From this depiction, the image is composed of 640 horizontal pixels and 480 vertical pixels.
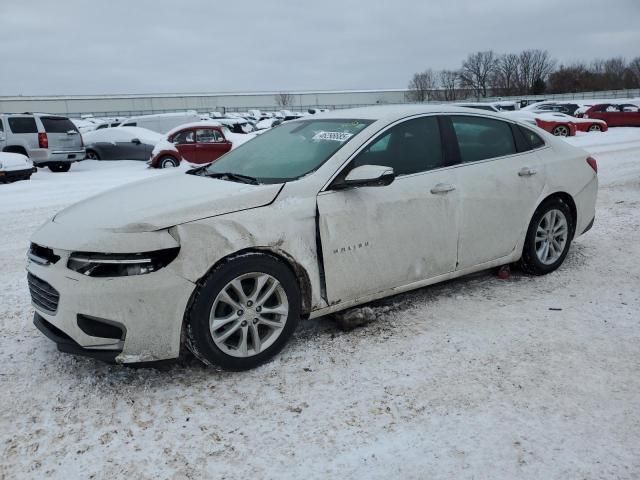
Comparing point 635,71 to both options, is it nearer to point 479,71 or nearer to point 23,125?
point 479,71

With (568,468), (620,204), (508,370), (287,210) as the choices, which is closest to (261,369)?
(287,210)

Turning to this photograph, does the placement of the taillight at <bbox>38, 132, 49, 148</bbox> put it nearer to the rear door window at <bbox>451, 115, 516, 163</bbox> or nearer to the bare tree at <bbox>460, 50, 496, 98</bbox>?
the rear door window at <bbox>451, 115, 516, 163</bbox>

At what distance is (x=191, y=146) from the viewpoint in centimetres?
1652

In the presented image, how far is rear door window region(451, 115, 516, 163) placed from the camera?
4286mm

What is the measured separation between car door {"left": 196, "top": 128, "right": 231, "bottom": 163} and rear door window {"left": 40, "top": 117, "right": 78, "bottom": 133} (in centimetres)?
381

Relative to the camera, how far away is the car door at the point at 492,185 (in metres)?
4.16

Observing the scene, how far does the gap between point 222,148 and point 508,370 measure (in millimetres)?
14846

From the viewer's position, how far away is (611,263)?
5.09m

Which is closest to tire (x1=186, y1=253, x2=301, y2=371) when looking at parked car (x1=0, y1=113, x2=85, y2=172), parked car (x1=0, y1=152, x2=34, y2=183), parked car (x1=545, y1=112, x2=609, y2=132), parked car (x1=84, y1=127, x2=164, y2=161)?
parked car (x1=0, y1=152, x2=34, y2=183)

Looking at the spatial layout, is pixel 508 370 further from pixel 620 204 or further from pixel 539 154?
pixel 620 204

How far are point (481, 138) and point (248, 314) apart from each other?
2501 mm

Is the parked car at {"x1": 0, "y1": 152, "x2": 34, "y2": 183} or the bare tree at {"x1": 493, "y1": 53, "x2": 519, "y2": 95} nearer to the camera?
the parked car at {"x1": 0, "y1": 152, "x2": 34, "y2": 183}

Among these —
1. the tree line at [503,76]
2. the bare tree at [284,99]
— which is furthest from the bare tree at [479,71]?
the bare tree at [284,99]

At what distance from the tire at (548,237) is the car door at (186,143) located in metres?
13.4
